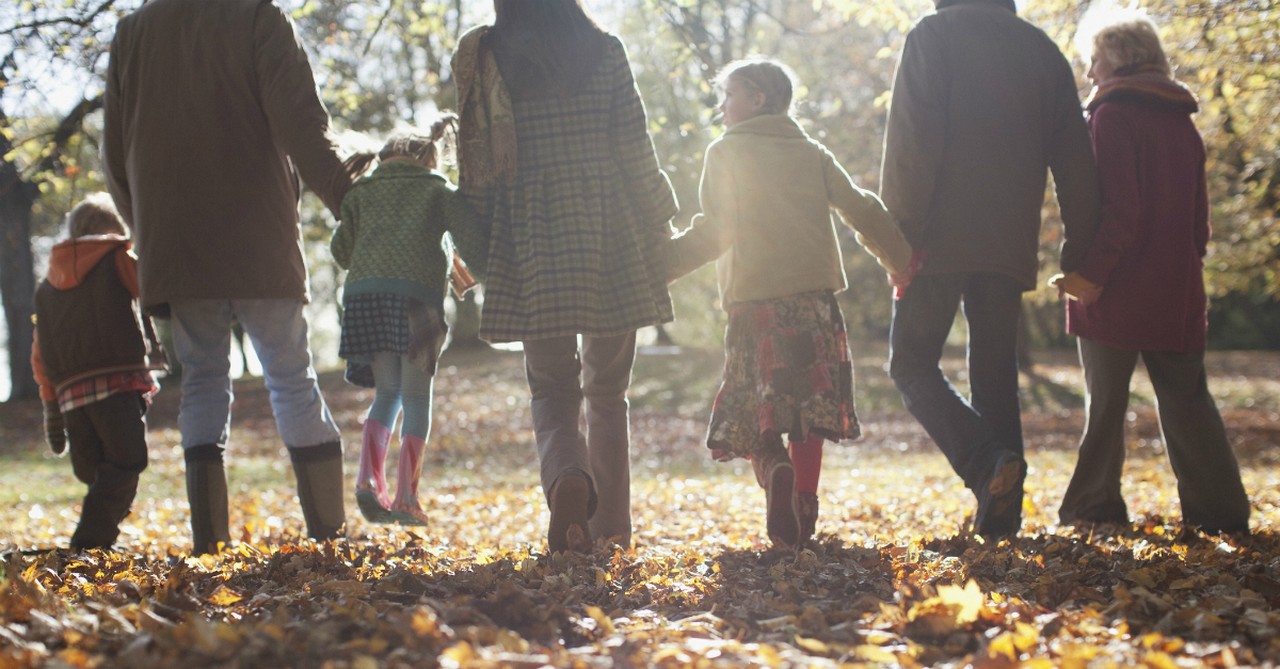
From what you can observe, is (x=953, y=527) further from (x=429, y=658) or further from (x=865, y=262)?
(x=865, y=262)

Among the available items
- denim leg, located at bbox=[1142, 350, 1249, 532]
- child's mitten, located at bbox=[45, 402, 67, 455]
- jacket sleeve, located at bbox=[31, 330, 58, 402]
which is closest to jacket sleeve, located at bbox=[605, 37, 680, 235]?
denim leg, located at bbox=[1142, 350, 1249, 532]

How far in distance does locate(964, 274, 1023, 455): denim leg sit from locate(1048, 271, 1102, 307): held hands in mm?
259

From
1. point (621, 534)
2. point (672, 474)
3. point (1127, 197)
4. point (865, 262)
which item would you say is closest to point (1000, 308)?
point (1127, 197)

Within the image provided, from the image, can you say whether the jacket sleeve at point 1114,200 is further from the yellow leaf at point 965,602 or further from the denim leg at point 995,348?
the yellow leaf at point 965,602

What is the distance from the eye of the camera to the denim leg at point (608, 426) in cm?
409

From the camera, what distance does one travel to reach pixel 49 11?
6684 millimetres

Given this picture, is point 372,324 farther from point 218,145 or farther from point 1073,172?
point 1073,172

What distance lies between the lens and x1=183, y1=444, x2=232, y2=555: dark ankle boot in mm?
4258

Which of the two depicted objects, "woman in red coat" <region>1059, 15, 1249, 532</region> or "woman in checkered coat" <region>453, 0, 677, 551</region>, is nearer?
"woman in checkered coat" <region>453, 0, 677, 551</region>

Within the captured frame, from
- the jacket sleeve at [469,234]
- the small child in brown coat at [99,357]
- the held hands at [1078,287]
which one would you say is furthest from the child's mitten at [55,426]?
the held hands at [1078,287]

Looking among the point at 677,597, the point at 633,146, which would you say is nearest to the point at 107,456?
the point at 633,146

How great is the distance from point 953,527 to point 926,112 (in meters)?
2.13

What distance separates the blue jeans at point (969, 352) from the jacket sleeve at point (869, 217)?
0.26m

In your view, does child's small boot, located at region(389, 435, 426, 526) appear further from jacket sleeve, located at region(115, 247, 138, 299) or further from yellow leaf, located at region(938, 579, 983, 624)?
yellow leaf, located at region(938, 579, 983, 624)
